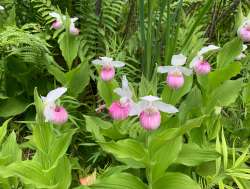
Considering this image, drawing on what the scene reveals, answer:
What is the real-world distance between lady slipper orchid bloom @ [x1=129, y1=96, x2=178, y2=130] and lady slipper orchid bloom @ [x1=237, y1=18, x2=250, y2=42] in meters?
0.56

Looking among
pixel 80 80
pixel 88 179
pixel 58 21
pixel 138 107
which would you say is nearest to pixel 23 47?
pixel 58 21

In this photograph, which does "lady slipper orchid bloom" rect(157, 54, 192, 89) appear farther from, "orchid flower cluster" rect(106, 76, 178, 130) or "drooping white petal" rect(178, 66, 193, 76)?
"orchid flower cluster" rect(106, 76, 178, 130)

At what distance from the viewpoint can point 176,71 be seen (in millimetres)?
1733

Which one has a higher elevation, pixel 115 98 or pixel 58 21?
pixel 58 21

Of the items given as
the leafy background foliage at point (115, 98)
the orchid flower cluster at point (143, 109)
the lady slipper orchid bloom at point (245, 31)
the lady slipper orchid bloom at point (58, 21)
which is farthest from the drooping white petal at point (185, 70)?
the lady slipper orchid bloom at point (58, 21)

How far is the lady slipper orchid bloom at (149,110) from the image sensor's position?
4.95 ft

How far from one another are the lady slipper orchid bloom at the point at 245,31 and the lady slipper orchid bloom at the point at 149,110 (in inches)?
21.9

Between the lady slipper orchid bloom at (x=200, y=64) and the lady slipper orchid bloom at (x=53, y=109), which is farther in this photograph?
the lady slipper orchid bloom at (x=200, y=64)

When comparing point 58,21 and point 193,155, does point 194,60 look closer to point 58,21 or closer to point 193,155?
point 193,155

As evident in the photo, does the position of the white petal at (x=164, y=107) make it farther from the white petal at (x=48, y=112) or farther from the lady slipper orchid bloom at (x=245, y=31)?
the lady slipper orchid bloom at (x=245, y=31)

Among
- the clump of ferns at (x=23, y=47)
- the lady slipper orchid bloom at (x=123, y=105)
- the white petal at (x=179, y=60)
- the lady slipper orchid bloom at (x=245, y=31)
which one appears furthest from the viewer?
the clump of ferns at (x=23, y=47)

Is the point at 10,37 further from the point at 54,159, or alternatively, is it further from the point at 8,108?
the point at 54,159

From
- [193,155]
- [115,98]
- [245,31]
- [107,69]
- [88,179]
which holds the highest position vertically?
[245,31]

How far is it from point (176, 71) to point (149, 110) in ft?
0.87
